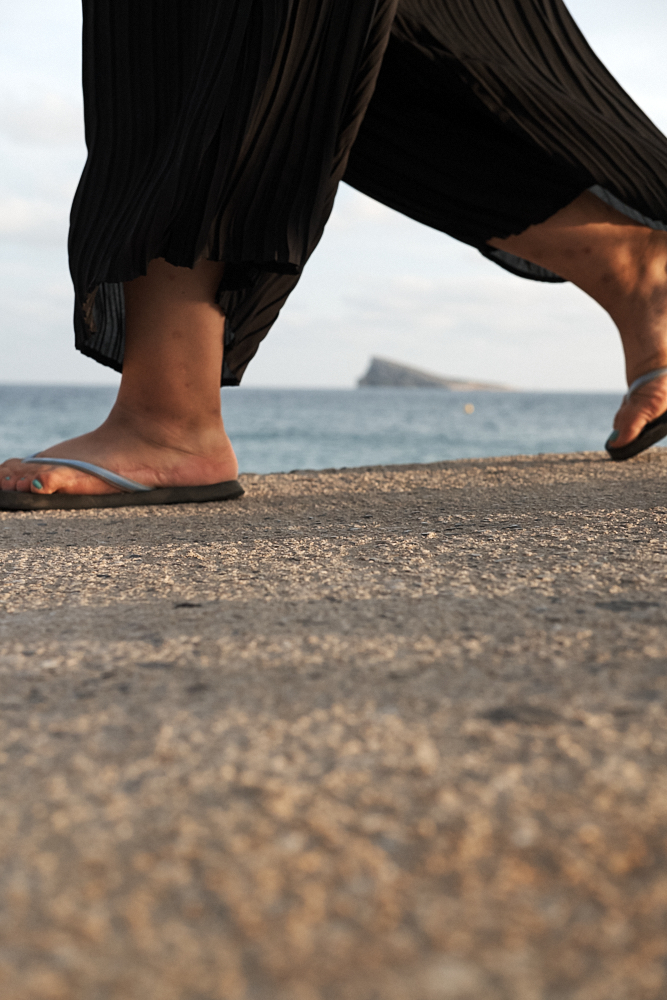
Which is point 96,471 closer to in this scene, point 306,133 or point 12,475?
point 12,475

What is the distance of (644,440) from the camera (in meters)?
1.78

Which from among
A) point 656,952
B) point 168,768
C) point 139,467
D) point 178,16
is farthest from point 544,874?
point 178,16

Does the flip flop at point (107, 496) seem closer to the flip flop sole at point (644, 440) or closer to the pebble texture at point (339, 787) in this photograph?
the pebble texture at point (339, 787)

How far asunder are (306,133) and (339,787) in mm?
1188

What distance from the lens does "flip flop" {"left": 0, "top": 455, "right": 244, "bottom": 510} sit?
1.39 metres

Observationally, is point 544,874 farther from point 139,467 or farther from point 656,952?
point 139,467

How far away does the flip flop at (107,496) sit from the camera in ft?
4.57

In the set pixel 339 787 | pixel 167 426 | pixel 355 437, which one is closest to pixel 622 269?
pixel 167 426

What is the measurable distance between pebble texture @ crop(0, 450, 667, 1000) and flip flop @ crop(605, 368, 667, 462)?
105 cm

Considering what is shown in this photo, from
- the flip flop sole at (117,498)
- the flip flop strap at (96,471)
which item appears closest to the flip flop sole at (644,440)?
the flip flop sole at (117,498)

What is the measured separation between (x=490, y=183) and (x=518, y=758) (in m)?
1.45

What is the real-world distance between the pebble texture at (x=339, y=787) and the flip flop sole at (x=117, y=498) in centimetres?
63

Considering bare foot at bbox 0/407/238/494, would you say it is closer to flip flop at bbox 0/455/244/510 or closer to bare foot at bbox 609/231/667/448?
flip flop at bbox 0/455/244/510

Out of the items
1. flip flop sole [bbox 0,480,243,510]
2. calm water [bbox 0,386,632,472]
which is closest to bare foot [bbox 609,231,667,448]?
flip flop sole [bbox 0,480,243,510]
